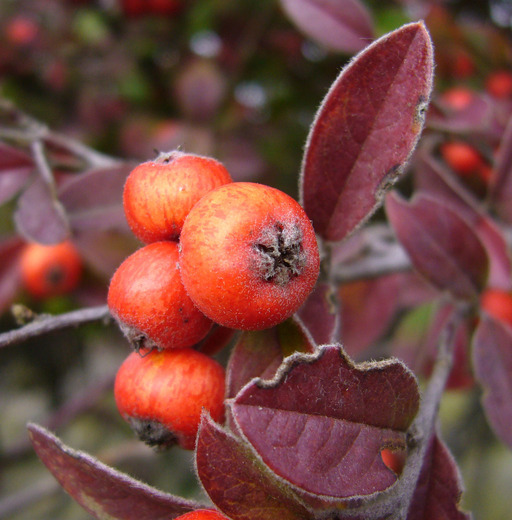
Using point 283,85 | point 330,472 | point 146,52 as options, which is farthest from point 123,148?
point 330,472

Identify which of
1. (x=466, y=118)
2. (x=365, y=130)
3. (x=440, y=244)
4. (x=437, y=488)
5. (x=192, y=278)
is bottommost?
(x=437, y=488)

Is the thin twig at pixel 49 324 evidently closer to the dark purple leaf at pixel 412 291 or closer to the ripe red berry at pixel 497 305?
the ripe red berry at pixel 497 305

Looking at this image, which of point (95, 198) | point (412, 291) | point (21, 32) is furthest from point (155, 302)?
point (21, 32)

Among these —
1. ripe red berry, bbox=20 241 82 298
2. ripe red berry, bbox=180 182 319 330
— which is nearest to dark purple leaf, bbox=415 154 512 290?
ripe red berry, bbox=180 182 319 330

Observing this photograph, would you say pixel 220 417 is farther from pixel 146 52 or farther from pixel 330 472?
pixel 146 52

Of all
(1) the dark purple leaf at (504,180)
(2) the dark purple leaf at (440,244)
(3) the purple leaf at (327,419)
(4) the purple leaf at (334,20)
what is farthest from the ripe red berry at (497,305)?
(4) the purple leaf at (334,20)

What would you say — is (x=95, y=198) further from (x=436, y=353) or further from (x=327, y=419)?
(x=436, y=353)
